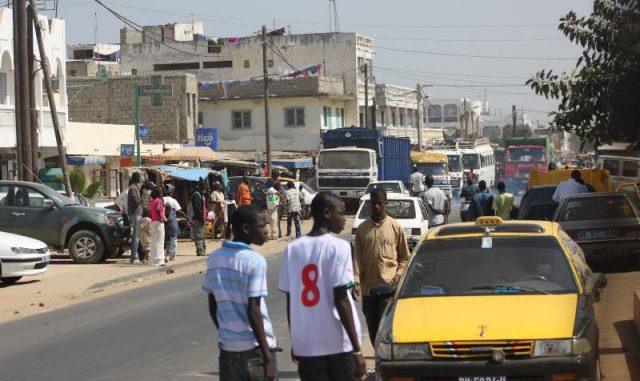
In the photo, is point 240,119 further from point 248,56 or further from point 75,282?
point 75,282

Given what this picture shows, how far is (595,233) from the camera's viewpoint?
747 inches

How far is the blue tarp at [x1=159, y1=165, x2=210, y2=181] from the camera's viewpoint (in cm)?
3200

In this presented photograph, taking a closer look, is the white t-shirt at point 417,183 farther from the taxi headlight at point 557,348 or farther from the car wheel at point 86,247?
the taxi headlight at point 557,348

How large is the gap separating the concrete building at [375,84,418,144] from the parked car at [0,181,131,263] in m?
57.6

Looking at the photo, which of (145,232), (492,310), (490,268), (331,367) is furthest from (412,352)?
(145,232)

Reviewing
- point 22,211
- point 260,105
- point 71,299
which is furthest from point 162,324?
point 260,105

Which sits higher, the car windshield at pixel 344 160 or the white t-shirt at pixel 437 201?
the car windshield at pixel 344 160

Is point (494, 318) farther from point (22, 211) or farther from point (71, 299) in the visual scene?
point (22, 211)

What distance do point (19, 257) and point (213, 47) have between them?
6664 centimetres

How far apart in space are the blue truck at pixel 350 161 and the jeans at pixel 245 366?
127 feet

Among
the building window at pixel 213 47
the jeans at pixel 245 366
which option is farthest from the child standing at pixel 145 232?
the building window at pixel 213 47

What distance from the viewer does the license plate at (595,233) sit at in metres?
18.9

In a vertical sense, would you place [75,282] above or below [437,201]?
below

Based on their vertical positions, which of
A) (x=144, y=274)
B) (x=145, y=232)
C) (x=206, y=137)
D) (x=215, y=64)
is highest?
(x=215, y=64)
